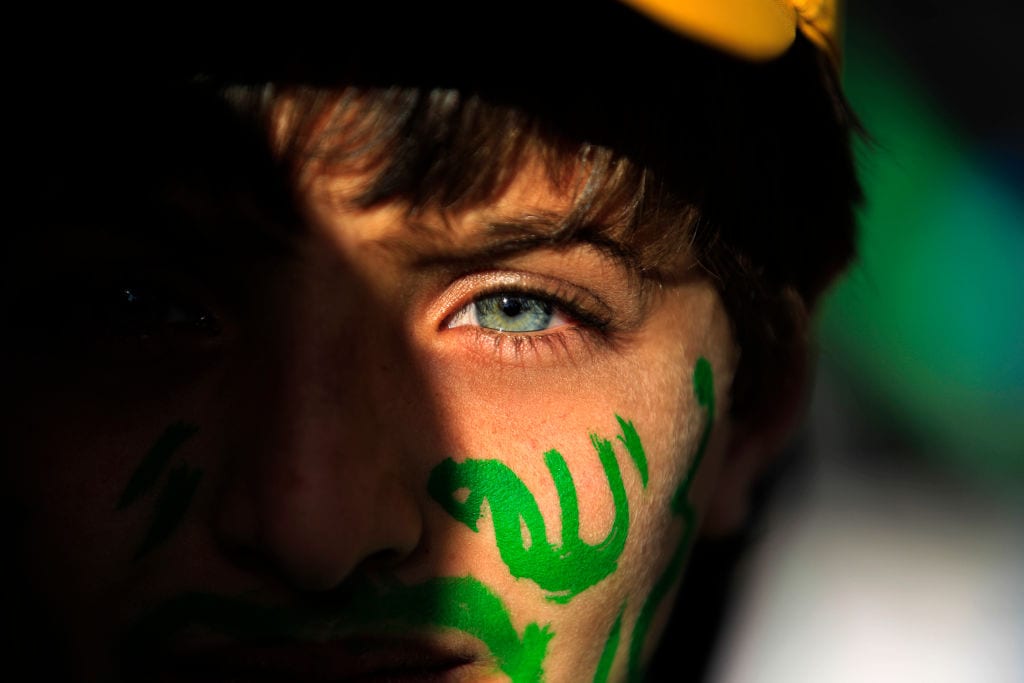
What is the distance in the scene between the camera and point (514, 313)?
4.75 ft

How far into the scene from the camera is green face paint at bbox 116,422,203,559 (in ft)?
3.93

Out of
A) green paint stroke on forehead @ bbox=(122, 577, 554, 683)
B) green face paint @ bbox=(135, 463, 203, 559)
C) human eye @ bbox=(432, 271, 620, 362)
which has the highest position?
human eye @ bbox=(432, 271, 620, 362)

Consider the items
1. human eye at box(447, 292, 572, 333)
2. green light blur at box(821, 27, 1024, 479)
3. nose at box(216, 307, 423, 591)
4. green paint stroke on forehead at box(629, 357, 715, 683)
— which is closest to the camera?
nose at box(216, 307, 423, 591)

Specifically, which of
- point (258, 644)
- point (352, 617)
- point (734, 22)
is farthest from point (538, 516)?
point (734, 22)

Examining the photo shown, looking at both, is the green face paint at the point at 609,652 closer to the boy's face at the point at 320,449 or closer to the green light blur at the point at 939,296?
the boy's face at the point at 320,449

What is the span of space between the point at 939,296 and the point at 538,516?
325 cm

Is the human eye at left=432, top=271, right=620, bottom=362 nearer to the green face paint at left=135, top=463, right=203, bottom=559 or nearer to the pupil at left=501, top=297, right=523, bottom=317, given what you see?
the pupil at left=501, top=297, right=523, bottom=317

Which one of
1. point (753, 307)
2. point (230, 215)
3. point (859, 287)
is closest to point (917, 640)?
point (859, 287)

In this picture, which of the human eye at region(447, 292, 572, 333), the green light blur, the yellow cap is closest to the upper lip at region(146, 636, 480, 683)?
the human eye at region(447, 292, 572, 333)

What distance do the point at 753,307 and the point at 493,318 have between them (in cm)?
45

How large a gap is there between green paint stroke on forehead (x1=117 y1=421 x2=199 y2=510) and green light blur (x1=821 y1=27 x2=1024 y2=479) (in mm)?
3146

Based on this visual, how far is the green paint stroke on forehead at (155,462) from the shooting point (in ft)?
3.95

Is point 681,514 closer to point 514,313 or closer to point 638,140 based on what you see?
point 514,313

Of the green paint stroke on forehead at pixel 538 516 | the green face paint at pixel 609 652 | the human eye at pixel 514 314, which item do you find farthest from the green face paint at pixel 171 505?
the green face paint at pixel 609 652
